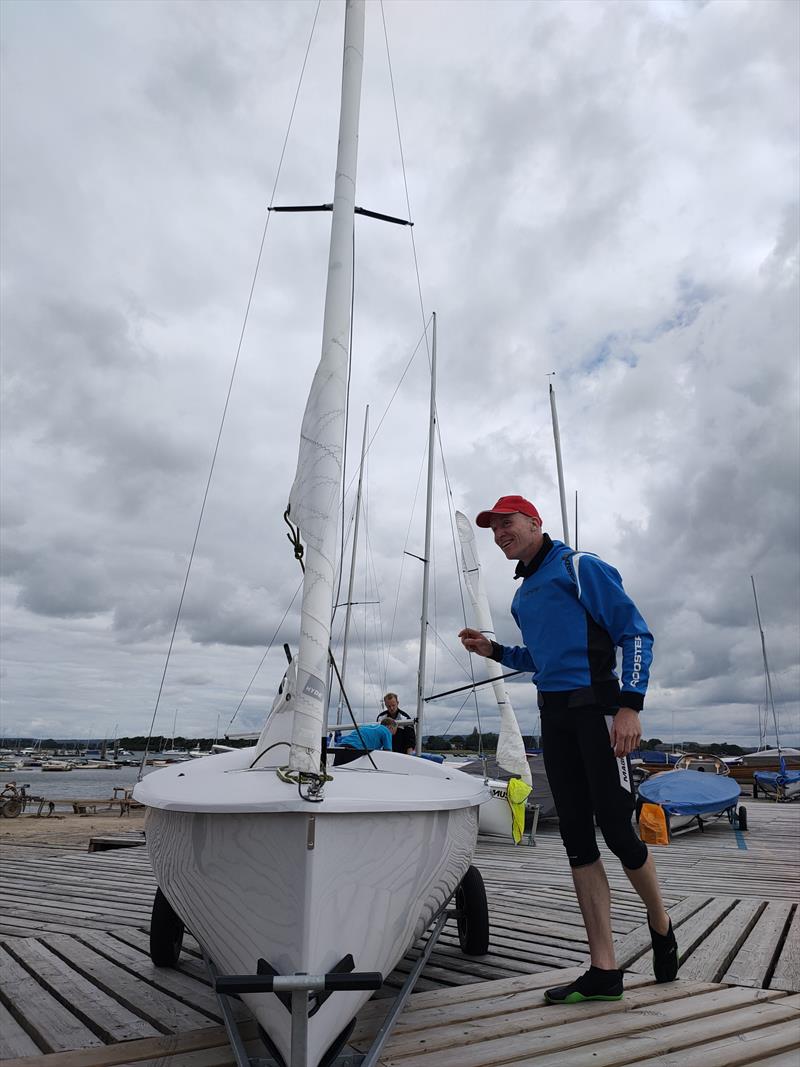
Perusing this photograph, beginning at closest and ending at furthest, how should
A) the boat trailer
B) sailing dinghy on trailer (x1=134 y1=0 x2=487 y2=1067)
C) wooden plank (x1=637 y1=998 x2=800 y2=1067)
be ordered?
the boat trailer, sailing dinghy on trailer (x1=134 y1=0 x2=487 y2=1067), wooden plank (x1=637 y1=998 x2=800 y2=1067)

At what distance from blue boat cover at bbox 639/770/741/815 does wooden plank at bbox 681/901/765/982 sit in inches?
203

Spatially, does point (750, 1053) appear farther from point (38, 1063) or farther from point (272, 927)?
point (38, 1063)

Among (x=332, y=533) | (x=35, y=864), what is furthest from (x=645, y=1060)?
(x=35, y=864)

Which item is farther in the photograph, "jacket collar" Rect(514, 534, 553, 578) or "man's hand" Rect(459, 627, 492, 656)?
"man's hand" Rect(459, 627, 492, 656)

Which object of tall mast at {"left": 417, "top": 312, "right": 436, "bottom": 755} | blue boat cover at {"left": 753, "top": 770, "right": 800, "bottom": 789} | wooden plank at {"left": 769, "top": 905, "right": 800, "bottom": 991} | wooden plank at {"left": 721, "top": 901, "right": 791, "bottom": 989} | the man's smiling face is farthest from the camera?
blue boat cover at {"left": 753, "top": 770, "right": 800, "bottom": 789}

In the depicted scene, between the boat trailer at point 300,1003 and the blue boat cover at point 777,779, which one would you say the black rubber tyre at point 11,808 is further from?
the boat trailer at point 300,1003

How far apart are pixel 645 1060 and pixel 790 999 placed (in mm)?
963

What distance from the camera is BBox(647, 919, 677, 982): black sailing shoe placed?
317 cm

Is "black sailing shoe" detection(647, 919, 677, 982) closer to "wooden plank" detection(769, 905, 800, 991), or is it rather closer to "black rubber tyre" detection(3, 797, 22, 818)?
"wooden plank" detection(769, 905, 800, 991)

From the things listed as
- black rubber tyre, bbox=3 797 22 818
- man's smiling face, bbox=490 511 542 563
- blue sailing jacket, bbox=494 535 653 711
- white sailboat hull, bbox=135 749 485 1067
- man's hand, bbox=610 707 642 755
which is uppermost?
man's smiling face, bbox=490 511 542 563

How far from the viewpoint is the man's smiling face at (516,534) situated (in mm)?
3398

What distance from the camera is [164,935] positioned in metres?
3.62

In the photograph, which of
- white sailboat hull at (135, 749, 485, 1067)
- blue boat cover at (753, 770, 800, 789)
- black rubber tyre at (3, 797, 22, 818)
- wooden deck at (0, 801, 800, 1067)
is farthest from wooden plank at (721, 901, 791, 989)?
black rubber tyre at (3, 797, 22, 818)

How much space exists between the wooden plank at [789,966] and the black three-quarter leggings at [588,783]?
3.00 feet
